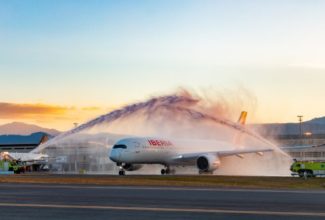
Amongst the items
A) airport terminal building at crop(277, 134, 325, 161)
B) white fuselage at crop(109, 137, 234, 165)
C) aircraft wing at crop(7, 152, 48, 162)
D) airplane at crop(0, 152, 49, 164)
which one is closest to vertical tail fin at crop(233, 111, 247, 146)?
white fuselage at crop(109, 137, 234, 165)

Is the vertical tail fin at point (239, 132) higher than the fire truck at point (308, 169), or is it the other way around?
the vertical tail fin at point (239, 132)

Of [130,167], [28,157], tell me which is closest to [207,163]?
[130,167]

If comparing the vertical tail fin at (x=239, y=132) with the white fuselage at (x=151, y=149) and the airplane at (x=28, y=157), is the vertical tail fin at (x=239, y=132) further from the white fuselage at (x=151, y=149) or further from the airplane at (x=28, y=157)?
the airplane at (x=28, y=157)

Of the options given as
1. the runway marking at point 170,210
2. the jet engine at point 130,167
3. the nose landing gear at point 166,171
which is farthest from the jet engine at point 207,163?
the runway marking at point 170,210

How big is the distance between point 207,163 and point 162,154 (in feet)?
20.8

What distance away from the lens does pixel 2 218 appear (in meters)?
17.0

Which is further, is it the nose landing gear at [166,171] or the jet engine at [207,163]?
the nose landing gear at [166,171]

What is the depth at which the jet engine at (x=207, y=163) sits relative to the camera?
73875 millimetres

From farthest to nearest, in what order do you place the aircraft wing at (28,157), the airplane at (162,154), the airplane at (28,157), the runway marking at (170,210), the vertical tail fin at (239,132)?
the aircraft wing at (28,157), the airplane at (28,157), the vertical tail fin at (239,132), the airplane at (162,154), the runway marking at (170,210)

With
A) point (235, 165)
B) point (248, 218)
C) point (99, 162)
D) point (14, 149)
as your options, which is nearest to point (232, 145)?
point (235, 165)

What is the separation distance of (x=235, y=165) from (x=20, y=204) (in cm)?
6909

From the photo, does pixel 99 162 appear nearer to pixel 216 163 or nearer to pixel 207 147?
pixel 207 147

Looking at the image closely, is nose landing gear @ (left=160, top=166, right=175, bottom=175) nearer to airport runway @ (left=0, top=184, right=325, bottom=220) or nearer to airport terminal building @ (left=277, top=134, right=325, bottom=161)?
airport terminal building @ (left=277, top=134, right=325, bottom=161)

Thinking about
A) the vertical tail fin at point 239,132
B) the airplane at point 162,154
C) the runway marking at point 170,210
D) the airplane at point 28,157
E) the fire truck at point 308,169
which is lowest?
the runway marking at point 170,210
